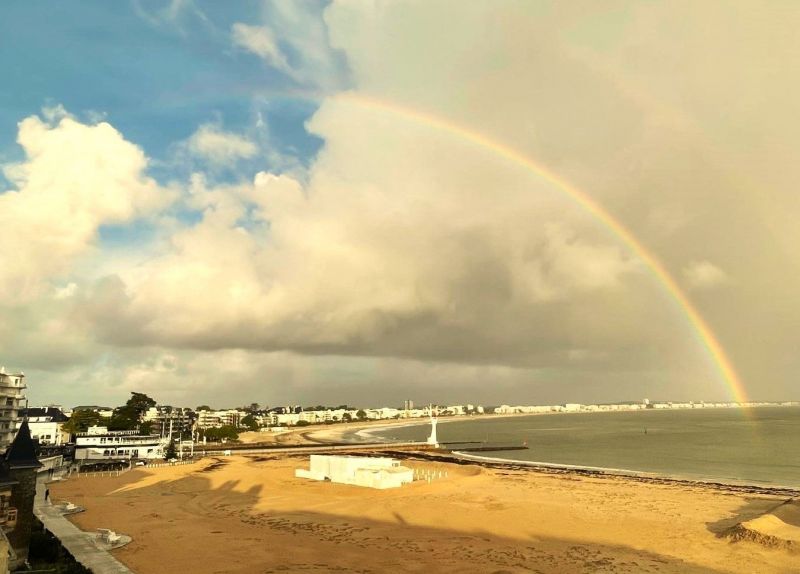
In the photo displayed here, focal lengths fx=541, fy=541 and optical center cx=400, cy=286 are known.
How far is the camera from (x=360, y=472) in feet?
188

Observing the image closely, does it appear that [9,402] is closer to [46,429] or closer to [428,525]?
[46,429]

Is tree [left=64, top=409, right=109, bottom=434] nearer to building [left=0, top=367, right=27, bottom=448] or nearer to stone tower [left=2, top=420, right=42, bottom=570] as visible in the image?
building [left=0, top=367, right=27, bottom=448]

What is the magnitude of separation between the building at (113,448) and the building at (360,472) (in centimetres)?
4242

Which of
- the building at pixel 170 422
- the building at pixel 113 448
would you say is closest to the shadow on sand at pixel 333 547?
the building at pixel 113 448

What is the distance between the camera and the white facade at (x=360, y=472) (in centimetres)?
5597

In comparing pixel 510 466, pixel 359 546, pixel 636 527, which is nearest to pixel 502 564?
pixel 359 546

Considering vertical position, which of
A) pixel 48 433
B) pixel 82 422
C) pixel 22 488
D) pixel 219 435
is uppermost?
pixel 22 488

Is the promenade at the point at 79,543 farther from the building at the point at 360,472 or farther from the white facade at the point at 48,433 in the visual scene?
the white facade at the point at 48,433

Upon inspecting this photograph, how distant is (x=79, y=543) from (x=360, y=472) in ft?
100

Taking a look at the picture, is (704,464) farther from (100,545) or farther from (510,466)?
(100,545)

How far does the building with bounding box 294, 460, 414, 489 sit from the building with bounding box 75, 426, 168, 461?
139 ft

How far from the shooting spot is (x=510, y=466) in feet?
270

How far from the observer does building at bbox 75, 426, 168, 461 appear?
86500mm

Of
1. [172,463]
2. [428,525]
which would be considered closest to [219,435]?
[172,463]
